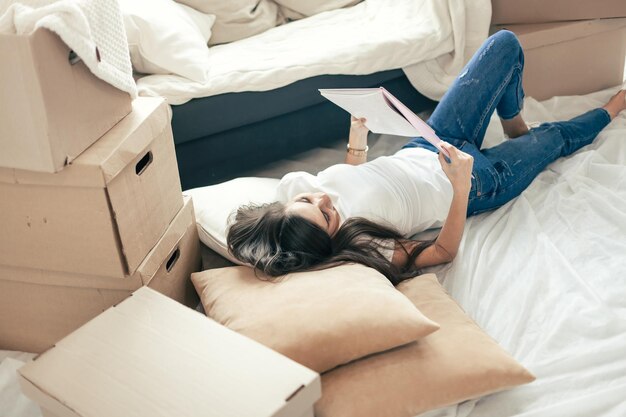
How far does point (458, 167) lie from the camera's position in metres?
1.24

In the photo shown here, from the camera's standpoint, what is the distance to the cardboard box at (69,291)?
111 centimetres

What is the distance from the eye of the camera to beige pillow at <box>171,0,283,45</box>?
1904 mm

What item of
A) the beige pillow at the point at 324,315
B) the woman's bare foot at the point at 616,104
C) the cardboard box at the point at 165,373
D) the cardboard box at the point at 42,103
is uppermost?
the cardboard box at the point at 42,103

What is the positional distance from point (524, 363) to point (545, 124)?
2.76 feet

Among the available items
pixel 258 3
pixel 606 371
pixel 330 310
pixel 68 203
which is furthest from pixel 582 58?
pixel 68 203

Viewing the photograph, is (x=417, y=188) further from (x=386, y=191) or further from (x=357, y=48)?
(x=357, y=48)

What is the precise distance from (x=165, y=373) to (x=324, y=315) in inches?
10.3

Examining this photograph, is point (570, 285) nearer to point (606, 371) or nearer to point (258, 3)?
point (606, 371)

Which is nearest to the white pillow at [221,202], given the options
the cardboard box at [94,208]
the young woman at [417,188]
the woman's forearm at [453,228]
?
the young woman at [417,188]

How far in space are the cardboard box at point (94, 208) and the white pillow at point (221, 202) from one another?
0.18 m

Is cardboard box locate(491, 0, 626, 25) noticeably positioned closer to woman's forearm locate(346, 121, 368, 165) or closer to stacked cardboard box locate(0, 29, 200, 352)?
woman's forearm locate(346, 121, 368, 165)

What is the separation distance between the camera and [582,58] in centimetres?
199

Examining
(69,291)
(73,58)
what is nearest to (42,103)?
(73,58)

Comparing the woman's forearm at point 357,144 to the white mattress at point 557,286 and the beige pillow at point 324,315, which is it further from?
the beige pillow at point 324,315
